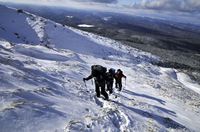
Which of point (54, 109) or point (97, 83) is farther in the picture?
point (97, 83)

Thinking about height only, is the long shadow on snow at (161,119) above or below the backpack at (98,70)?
below

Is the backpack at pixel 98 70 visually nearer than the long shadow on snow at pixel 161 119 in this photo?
Yes

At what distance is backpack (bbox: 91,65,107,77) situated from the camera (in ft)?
50.7

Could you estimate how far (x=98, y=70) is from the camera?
15.5 metres

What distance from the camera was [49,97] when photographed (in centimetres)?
1470

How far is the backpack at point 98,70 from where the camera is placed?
15.4 meters

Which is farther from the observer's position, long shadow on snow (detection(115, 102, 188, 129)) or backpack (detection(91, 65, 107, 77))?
long shadow on snow (detection(115, 102, 188, 129))

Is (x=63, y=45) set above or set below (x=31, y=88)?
below

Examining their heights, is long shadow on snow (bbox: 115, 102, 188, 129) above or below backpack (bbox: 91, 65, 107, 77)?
below

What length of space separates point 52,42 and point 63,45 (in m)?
2.09

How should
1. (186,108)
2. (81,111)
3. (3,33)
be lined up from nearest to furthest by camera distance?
1. (81,111)
2. (186,108)
3. (3,33)

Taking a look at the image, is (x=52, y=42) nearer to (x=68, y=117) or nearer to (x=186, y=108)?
(x=186, y=108)

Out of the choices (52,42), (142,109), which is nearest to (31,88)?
(142,109)

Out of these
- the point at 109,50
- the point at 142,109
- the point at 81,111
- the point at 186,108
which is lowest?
the point at 109,50
